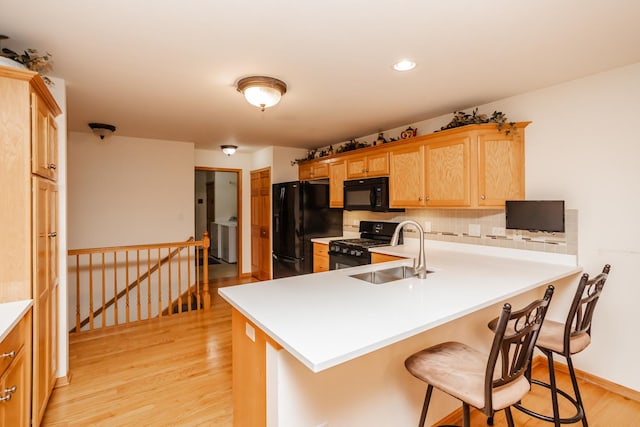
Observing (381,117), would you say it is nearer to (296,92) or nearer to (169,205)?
(296,92)

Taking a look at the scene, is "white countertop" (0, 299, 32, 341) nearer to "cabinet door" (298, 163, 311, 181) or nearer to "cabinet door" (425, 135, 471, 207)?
"cabinet door" (425, 135, 471, 207)

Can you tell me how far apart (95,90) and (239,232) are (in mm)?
3507

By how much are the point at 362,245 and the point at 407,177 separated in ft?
2.98

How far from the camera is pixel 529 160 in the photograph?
2.75 metres

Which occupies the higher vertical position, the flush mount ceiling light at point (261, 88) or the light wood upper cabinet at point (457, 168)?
the flush mount ceiling light at point (261, 88)

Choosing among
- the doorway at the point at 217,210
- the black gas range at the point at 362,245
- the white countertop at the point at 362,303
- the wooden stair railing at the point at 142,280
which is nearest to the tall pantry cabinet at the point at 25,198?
the white countertop at the point at 362,303

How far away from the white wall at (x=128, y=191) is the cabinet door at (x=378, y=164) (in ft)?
9.10

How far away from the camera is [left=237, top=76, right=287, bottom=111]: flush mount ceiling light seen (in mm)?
2377

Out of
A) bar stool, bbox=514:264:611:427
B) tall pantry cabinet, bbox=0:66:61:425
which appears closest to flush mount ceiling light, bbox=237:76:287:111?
tall pantry cabinet, bbox=0:66:61:425

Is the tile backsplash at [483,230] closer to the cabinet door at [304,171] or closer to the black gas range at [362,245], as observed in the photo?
the black gas range at [362,245]

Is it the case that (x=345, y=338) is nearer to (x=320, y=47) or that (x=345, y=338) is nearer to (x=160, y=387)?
(x=320, y=47)

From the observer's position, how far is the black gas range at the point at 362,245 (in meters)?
3.57

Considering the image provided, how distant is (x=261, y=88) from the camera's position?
2387 mm

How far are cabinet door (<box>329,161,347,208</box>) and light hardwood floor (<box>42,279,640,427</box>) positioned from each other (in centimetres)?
208
